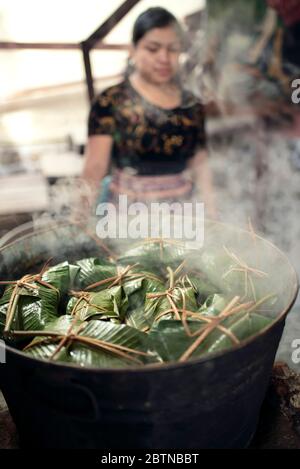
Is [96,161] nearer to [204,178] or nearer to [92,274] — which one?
[204,178]

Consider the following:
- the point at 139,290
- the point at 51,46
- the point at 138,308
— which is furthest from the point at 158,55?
the point at 138,308

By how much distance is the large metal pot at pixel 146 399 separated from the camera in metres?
1.46

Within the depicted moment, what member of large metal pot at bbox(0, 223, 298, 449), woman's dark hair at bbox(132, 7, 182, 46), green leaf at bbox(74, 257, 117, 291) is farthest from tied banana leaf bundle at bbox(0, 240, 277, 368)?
woman's dark hair at bbox(132, 7, 182, 46)

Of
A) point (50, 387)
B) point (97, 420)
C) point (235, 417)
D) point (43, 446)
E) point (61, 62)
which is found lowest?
point (43, 446)

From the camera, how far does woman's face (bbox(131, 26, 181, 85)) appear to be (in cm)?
327

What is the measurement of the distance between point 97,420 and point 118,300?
653 mm

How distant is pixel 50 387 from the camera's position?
5.05ft

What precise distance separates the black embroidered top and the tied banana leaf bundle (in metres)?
1.35

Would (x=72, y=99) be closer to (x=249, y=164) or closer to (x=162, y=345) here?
(x=249, y=164)

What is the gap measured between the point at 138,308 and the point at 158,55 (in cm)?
239

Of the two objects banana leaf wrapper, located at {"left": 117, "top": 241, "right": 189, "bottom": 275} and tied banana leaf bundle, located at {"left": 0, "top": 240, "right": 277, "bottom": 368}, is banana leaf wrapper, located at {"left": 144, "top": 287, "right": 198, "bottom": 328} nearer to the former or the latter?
tied banana leaf bundle, located at {"left": 0, "top": 240, "right": 277, "bottom": 368}

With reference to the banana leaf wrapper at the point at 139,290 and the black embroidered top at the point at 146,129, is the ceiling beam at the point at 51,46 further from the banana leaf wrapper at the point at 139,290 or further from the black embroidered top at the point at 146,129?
the banana leaf wrapper at the point at 139,290

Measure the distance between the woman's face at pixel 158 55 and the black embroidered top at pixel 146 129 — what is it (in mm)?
218

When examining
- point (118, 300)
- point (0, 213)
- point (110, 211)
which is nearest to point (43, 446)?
point (118, 300)
